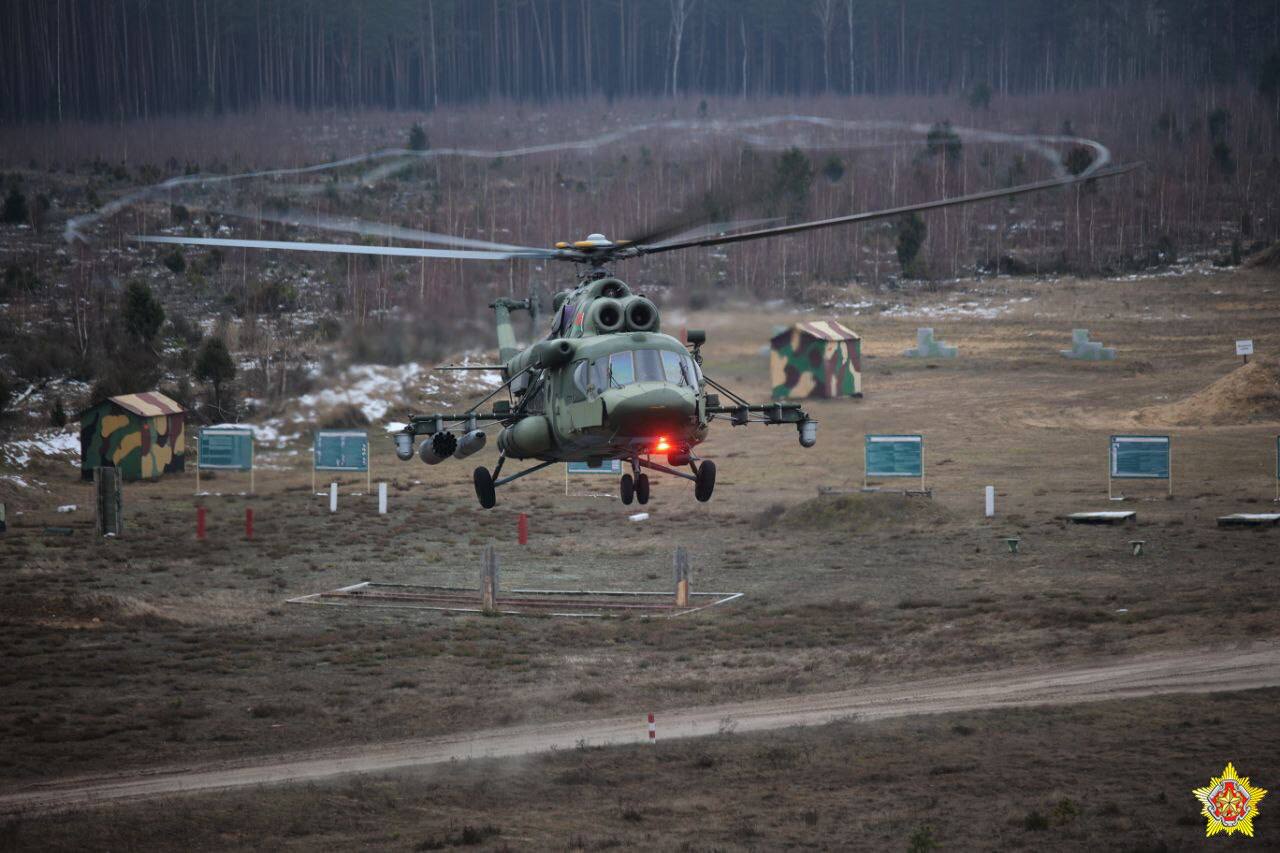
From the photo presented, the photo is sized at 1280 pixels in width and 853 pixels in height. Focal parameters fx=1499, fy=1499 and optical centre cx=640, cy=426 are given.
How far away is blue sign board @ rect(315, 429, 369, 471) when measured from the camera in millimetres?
74188

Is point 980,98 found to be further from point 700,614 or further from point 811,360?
point 700,614

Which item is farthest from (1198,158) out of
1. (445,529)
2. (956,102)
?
(445,529)

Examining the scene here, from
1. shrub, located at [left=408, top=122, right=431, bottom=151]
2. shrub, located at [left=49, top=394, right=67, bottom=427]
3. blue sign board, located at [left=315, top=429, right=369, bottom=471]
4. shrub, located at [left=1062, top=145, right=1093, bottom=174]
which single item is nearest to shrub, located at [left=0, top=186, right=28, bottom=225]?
shrub, located at [left=408, top=122, right=431, bottom=151]

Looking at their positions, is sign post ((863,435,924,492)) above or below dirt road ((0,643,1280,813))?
above

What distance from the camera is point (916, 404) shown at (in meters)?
85.9

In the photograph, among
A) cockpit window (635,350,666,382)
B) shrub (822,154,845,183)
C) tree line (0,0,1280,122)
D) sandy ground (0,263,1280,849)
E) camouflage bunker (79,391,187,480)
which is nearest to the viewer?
cockpit window (635,350,666,382)

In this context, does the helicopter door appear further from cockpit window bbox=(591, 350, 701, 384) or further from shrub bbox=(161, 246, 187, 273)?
shrub bbox=(161, 246, 187, 273)

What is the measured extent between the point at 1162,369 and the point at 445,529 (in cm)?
4823

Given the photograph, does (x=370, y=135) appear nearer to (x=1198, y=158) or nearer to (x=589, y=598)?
(x=1198, y=158)

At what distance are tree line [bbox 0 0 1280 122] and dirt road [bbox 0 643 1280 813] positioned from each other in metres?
129

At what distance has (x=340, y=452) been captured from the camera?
7494 centimetres

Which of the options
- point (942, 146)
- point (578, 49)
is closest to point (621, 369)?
point (942, 146)

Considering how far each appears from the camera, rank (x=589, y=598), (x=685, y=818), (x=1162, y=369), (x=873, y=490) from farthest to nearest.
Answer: (x=1162, y=369) < (x=873, y=490) < (x=589, y=598) < (x=685, y=818)

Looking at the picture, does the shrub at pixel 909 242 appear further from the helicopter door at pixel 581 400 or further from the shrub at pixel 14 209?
the helicopter door at pixel 581 400
